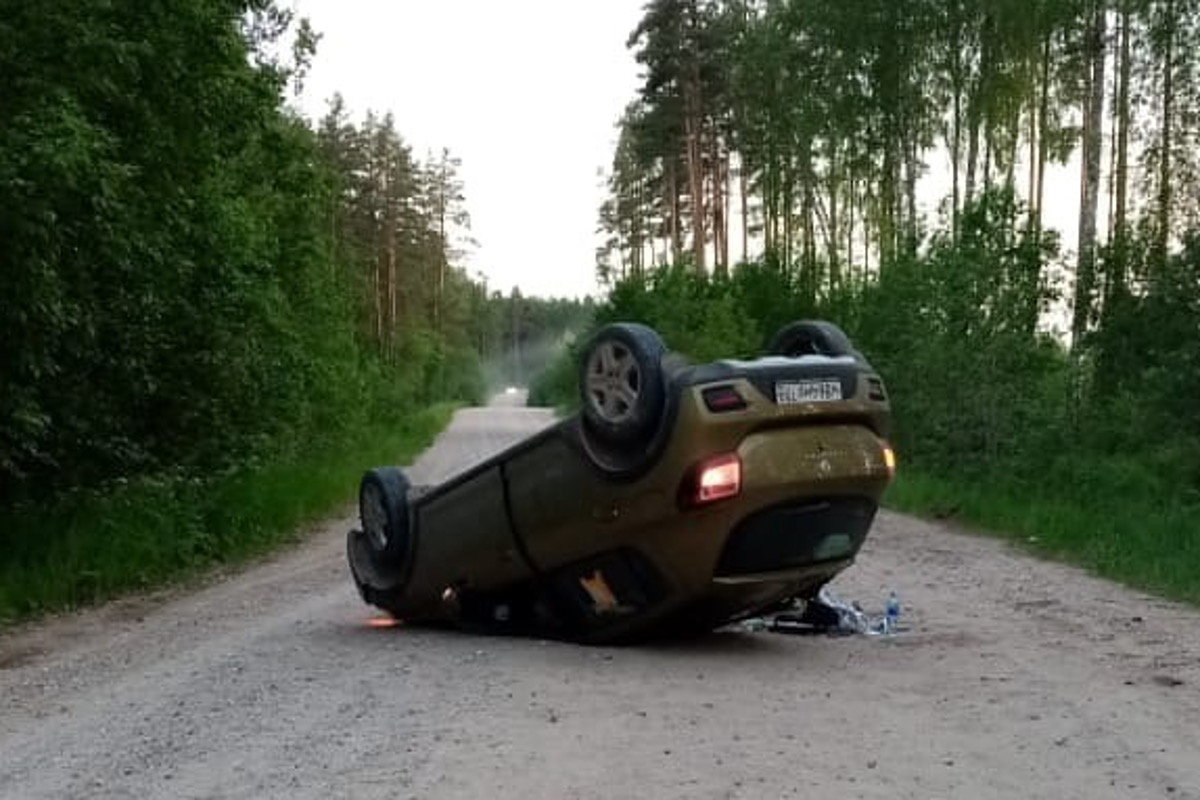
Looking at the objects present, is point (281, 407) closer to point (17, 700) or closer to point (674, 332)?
point (17, 700)

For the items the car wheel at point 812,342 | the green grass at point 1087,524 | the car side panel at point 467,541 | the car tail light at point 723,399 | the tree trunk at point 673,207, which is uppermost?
the tree trunk at point 673,207

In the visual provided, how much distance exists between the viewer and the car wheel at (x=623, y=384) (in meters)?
7.00

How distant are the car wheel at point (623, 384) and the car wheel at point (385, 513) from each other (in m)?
2.13

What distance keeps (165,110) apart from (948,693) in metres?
9.76

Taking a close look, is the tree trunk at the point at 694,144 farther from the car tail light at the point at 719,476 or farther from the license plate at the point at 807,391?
the car tail light at the point at 719,476

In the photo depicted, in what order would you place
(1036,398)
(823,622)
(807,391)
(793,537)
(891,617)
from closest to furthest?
(807,391), (793,537), (823,622), (891,617), (1036,398)

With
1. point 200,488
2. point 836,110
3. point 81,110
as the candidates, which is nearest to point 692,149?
point 836,110

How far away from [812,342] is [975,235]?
49.9 feet

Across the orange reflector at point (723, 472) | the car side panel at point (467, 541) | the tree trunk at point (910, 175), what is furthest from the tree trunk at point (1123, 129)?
the orange reflector at point (723, 472)

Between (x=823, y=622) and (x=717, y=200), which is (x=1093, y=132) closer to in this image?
(x=823, y=622)

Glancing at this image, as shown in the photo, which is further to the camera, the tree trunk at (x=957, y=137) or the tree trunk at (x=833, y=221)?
the tree trunk at (x=833, y=221)

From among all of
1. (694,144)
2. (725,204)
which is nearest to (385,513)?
(694,144)

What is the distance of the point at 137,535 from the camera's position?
1327cm

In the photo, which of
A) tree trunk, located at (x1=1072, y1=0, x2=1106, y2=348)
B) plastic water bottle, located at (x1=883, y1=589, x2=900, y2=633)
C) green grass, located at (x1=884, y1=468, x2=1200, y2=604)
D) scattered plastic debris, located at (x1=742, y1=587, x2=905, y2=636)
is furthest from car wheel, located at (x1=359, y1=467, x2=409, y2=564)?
tree trunk, located at (x1=1072, y1=0, x2=1106, y2=348)
